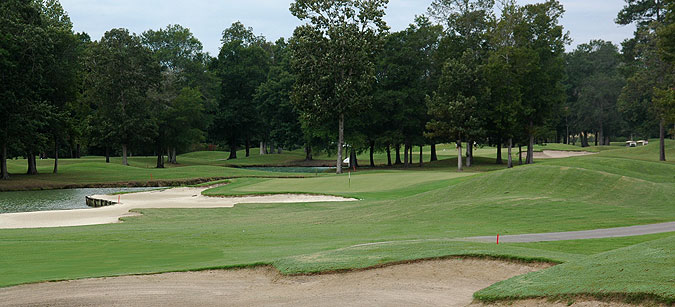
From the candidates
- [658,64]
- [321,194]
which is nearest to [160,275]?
[321,194]

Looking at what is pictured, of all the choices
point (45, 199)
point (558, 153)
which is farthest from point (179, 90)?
point (558, 153)

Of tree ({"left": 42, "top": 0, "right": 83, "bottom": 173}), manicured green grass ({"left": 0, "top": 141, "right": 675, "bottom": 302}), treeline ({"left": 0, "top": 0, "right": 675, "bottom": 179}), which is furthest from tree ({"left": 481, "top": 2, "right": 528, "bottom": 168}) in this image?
Result: tree ({"left": 42, "top": 0, "right": 83, "bottom": 173})

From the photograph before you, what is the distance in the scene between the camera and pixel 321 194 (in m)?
37.9

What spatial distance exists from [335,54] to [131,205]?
3315 cm

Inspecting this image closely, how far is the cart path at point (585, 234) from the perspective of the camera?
1698 centimetres

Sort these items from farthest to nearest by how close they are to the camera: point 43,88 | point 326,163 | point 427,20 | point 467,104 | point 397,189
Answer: point 326,163, point 427,20, point 467,104, point 43,88, point 397,189

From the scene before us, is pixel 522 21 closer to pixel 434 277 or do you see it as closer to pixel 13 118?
pixel 13 118

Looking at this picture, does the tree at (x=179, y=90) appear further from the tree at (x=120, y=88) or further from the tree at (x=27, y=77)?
the tree at (x=27, y=77)

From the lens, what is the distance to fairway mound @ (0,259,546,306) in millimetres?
10391

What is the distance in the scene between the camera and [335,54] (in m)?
62.4

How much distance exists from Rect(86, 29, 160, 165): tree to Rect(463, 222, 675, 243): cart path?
59.8m

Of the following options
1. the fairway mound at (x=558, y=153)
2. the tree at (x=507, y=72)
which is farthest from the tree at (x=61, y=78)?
the fairway mound at (x=558, y=153)

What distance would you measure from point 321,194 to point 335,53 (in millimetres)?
28012

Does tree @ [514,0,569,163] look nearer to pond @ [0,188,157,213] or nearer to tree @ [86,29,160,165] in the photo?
pond @ [0,188,157,213]
